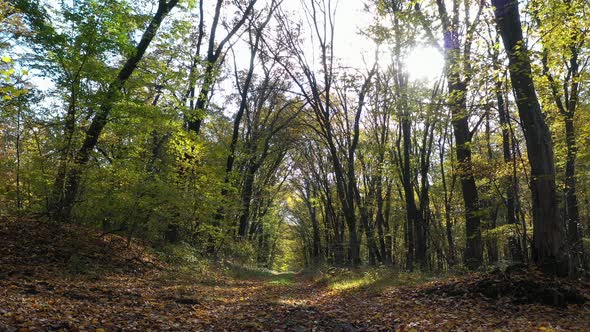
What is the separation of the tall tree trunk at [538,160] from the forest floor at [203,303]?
51 cm

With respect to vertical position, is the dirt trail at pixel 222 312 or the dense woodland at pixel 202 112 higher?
the dense woodland at pixel 202 112

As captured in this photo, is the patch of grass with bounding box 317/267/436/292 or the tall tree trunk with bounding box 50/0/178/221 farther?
the patch of grass with bounding box 317/267/436/292

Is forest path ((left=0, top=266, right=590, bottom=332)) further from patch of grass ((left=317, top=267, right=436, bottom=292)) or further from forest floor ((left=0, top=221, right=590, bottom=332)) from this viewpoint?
patch of grass ((left=317, top=267, right=436, bottom=292))

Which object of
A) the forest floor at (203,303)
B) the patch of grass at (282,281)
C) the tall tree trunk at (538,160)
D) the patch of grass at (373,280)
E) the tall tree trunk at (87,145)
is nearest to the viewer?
the forest floor at (203,303)

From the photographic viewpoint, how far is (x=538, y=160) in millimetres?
7559

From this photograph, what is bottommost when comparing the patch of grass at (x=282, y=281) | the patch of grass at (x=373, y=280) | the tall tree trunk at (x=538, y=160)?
the patch of grass at (x=282, y=281)

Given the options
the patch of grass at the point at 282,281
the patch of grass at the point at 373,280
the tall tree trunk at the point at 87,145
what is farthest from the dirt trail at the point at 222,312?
the patch of grass at the point at 282,281

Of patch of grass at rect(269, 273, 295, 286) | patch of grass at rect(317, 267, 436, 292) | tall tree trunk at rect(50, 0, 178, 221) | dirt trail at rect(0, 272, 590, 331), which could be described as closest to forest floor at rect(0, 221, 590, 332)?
dirt trail at rect(0, 272, 590, 331)

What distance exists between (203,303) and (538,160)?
291 inches

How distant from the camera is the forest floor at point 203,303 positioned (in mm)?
5461

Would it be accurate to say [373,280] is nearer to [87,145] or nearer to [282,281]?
[282,281]

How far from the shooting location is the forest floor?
546cm

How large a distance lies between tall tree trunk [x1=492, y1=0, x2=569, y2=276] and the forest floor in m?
0.51

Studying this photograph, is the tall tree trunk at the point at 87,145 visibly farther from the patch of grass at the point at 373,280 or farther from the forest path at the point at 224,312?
the patch of grass at the point at 373,280
